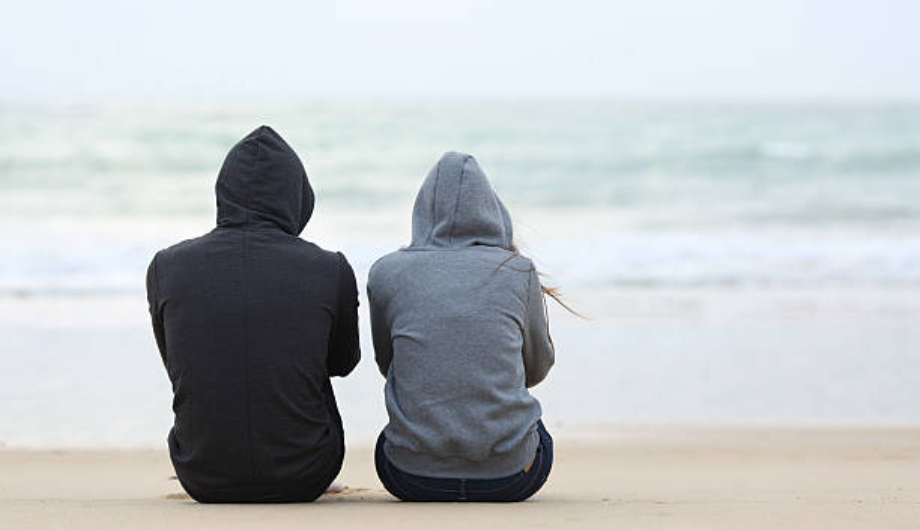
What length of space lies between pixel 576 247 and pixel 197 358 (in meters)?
10.7

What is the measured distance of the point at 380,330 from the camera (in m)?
3.23

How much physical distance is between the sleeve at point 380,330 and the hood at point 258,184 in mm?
312

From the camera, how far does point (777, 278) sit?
426 inches

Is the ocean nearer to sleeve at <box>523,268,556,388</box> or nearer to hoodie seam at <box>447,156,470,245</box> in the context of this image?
sleeve at <box>523,268,556,388</box>

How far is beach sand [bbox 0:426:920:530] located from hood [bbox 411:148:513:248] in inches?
28.8

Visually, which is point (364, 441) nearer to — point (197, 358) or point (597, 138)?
point (197, 358)

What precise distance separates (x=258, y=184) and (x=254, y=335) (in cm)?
41

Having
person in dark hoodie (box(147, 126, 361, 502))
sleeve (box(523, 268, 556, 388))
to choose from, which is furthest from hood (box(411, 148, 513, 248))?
person in dark hoodie (box(147, 126, 361, 502))

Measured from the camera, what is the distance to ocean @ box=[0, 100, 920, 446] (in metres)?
6.12

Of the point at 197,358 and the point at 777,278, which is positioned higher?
the point at 197,358

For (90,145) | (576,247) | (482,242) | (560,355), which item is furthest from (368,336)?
(90,145)

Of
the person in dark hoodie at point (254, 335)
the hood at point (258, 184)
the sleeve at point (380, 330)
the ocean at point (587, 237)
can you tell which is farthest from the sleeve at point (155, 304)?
the ocean at point (587, 237)

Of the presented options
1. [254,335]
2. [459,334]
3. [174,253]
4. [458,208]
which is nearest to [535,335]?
[459,334]

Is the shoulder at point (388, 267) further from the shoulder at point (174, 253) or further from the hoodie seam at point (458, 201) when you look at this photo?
the shoulder at point (174, 253)
